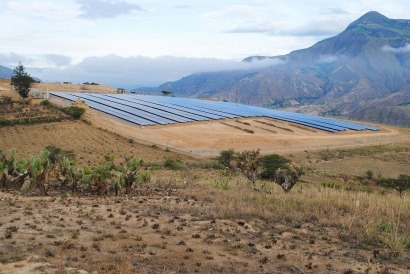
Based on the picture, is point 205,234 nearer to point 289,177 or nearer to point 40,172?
point 40,172

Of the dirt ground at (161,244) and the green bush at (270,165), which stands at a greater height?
the dirt ground at (161,244)

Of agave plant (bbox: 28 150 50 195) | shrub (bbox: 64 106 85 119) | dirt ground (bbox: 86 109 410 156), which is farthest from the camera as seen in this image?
shrub (bbox: 64 106 85 119)

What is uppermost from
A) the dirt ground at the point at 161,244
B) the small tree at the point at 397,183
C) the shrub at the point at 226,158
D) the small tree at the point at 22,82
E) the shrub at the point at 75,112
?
the small tree at the point at 22,82

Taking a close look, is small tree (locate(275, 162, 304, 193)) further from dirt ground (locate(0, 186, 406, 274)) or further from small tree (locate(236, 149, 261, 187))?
dirt ground (locate(0, 186, 406, 274))

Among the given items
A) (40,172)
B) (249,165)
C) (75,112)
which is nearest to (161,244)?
(40,172)

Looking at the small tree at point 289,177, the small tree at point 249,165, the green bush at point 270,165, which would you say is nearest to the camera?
the small tree at point 289,177

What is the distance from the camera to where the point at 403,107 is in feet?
506

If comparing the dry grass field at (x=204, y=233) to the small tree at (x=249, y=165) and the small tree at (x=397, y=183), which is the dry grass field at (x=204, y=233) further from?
the small tree at (x=397, y=183)

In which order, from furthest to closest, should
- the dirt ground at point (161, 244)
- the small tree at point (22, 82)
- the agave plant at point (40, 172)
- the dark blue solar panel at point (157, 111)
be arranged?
the dark blue solar panel at point (157, 111)
the small tree at point (22, 82)
the agave plant at point (40, 172)
the dirt ground at point (161, 244)

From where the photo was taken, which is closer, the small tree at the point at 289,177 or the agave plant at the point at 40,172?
the agave plant at the point at 40,172

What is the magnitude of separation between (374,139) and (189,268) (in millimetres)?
56668

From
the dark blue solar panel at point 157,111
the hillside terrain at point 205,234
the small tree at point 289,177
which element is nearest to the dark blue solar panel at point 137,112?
the dark blue solar panel at point 157,111

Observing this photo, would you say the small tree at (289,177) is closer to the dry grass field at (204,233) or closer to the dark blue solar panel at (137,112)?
the dry grass field at (204,233)

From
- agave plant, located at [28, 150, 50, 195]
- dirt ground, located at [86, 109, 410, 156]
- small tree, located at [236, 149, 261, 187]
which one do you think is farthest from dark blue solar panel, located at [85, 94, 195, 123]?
agave plant, located at [28, 150, 50, 195]
